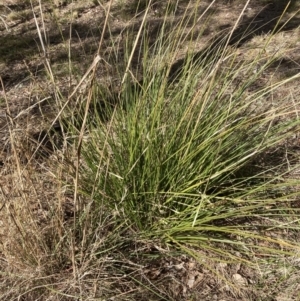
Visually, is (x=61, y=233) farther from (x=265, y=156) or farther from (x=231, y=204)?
(x=265, y=156)

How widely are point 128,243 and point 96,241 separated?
0.93ft

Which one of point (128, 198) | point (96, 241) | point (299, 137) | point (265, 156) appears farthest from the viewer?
point (299, 137)

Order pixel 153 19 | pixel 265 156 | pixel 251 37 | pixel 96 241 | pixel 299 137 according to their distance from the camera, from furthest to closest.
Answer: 1. pixel 153 19
2. pixel 251 37
3. pixel 299 137
4. pixel 265 156
5. pixel 96 241

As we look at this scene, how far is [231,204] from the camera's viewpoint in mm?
2244

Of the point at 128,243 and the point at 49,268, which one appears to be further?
the point at 128,243

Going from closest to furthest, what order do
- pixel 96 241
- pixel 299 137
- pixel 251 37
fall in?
pixel 96 241 → pixel 299 137 → pixel 251 37

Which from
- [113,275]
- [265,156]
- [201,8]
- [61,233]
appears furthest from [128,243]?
[201,8]

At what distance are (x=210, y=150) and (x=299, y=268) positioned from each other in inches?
29.4

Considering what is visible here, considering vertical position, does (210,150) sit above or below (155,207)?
above

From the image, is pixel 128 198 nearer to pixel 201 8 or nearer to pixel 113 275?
pixel 113 275

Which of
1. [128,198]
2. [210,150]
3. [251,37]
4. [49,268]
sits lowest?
[251,37]

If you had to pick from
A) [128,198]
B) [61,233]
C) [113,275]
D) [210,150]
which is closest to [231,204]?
[210,150]

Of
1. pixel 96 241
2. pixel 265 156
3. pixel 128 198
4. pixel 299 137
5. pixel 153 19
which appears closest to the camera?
pixel 96 241

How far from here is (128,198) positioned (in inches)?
84.4
